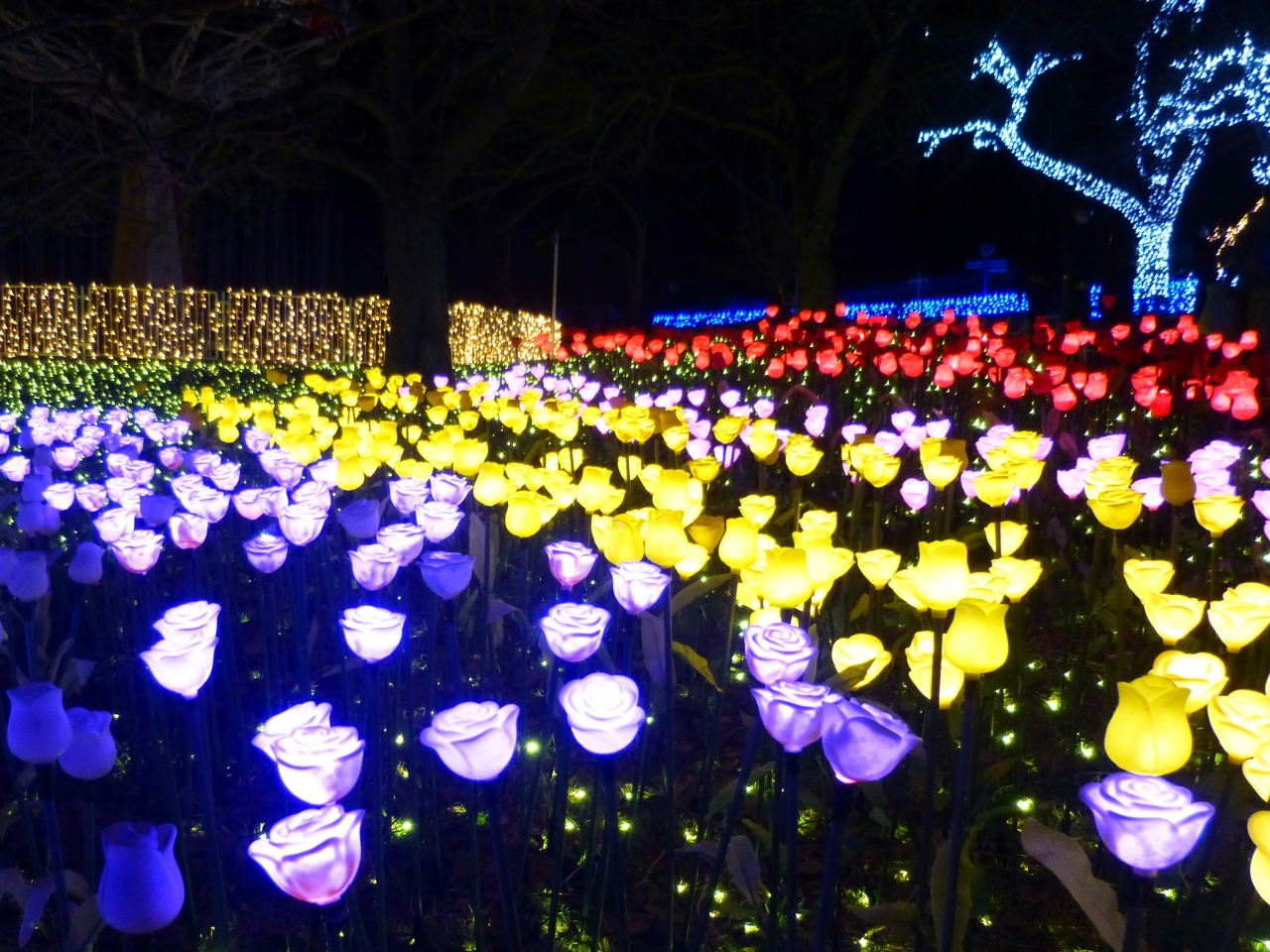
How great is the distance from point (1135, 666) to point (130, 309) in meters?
→ 17.2

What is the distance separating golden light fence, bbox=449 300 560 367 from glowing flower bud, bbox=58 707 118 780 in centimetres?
1825

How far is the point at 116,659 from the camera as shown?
113 inches

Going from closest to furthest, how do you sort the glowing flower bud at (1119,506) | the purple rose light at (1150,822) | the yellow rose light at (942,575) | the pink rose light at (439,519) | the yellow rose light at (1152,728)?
the purple rose light at (1150,822) < the yellow rose light at (1152,728) < the yellow rose light at (942,575) < the glowing flower bud at (1119,506) < the pink rose light at (439,519)

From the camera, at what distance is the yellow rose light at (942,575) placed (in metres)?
1.61

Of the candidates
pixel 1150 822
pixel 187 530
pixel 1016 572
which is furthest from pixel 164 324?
pixel 1150 822

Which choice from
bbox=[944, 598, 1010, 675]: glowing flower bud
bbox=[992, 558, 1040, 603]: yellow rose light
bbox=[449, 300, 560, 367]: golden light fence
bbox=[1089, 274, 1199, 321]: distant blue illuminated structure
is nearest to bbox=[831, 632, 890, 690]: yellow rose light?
bbox=[944, 598, 1010, 675]: glowing flower bud

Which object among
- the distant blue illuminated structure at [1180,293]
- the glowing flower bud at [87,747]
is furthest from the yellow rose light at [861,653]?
the distant blue illuminated structure at [1180,293]

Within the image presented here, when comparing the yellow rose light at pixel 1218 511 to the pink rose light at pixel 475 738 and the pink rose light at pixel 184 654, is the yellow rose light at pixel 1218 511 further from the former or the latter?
the pink rose light at pixel 184 654

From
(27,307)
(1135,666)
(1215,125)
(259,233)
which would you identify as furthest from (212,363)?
(1215,125)

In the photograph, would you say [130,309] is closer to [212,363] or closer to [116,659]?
[212,363]

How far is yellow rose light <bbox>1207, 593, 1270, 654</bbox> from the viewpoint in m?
1.73

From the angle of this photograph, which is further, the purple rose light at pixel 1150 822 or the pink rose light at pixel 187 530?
the pink rose light at pixel 187 530

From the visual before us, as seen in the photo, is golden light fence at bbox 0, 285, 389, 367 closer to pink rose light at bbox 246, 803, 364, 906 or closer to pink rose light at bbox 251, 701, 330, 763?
pink rose light at bbox 251, 701, 330, 763

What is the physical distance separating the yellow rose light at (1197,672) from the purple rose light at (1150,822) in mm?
450
